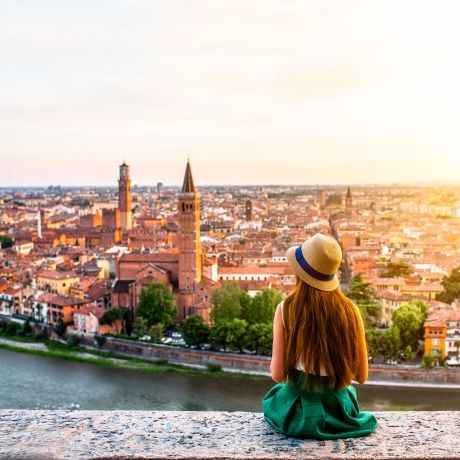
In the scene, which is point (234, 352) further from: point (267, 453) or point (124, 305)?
point (267, 453)

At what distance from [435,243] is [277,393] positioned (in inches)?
841

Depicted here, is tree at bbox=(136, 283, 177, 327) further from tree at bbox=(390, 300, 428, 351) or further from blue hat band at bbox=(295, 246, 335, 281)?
blue hat band at bbox=(295, 246, 335, 281)

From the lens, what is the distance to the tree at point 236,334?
9.84 metres

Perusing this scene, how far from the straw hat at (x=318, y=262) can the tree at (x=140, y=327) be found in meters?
9.86

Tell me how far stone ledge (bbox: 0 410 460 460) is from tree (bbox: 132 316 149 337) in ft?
31.8

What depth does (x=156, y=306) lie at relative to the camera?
11062 millimetres

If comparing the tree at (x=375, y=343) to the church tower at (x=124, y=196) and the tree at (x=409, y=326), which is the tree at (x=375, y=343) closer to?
the tree at (x=409, y=326)

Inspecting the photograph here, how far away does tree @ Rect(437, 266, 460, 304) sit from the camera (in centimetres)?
1294

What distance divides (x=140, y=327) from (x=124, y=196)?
49.1 ft

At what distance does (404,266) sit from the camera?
52.4ft

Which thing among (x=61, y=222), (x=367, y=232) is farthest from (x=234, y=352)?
(x=61, y=222)

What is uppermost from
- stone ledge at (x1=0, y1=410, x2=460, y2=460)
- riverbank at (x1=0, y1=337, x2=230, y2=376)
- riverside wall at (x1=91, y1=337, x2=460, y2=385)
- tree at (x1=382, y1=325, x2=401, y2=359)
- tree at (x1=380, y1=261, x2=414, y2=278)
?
stone ledge at (x1=0, y1=410, x2=460, y2=460)

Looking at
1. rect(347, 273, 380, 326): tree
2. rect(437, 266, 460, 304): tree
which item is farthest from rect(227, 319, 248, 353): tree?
rect(437, 266, 460, 304): tree

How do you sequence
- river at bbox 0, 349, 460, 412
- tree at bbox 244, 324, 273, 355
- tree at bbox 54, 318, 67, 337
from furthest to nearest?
tree at bbox 54, 318, 67, 337 < tree at bbox 244, 324, 273, 355 < river at bbox 0, 349, 460, 412
